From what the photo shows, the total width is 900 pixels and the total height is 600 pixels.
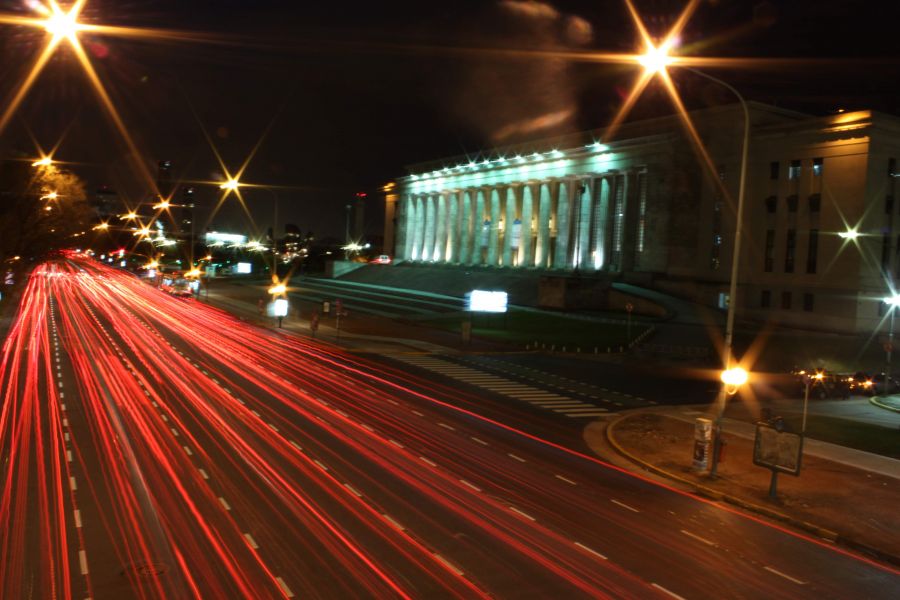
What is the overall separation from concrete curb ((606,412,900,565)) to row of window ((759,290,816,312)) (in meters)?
42.8

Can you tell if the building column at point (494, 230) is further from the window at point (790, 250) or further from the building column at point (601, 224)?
the window at point (790, 250)

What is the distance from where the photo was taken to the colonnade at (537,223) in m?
72.8

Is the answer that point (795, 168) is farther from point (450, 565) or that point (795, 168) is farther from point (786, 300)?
point (450, 565)

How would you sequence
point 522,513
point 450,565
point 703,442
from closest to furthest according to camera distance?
point 450,565, point 522,513, point 703,442

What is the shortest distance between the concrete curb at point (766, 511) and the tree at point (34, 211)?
1610 inches

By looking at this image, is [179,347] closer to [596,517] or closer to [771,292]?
[596,517]

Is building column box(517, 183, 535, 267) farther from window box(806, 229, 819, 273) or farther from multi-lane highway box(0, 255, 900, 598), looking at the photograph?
multi-lane highway box(0, 255, 900, 598)

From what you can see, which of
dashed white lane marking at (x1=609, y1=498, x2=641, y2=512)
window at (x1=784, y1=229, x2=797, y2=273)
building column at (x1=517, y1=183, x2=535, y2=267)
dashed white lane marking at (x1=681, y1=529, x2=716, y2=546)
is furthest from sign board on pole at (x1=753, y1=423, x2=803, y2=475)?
building column at (x1=517, y1=183, x2=535, y2=267)

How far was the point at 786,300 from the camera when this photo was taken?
57156 mm

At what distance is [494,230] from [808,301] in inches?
1719

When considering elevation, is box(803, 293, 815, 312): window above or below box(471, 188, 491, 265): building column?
below

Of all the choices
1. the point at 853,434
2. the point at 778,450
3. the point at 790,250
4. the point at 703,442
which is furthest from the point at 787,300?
the point at 778,450

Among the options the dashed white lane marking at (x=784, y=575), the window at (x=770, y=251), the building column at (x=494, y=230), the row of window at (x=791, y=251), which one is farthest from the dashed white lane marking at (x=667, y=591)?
the building column at (x=494, y=230)

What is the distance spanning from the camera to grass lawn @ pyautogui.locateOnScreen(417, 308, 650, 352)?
4431cm
